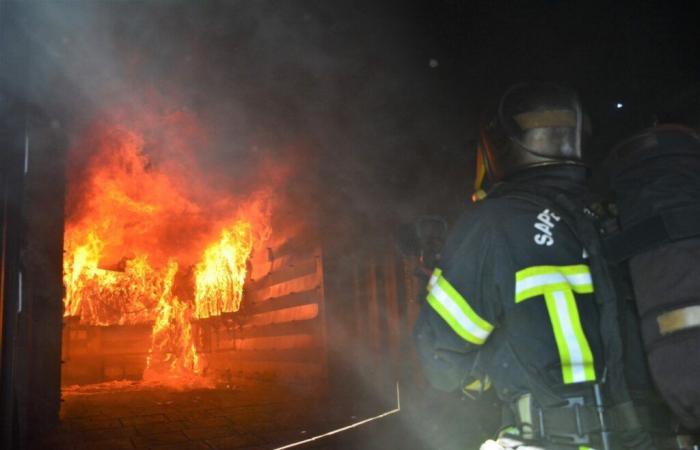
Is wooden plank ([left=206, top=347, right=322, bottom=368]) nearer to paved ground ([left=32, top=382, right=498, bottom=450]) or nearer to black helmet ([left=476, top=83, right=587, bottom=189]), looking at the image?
paved ground ([left=32, top=382, right=498, bottom=450])

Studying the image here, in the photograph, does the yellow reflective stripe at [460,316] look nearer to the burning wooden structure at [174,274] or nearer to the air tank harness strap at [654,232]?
the air tank harness strap at [654,232]

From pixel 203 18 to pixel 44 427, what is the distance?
168 inches

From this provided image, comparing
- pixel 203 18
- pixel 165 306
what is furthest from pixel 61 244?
pixel 165 306

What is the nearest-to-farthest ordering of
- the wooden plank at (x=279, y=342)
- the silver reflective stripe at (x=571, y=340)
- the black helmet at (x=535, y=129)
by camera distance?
the silver reflective stripe at (x=571, y=340)
the black helmet at (x=535, y=129)
the wooden plank at (x=279, y=342)

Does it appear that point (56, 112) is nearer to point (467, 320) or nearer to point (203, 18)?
point (203, 18)

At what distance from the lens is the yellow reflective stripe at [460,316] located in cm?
181

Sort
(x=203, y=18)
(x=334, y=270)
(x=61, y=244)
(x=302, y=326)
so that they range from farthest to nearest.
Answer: (x=302, y=326), (x=334, y=270), (x=203, y=18), (x=61, y=244)

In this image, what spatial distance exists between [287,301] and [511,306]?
6641 mm

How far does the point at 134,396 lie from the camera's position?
7.59 meters

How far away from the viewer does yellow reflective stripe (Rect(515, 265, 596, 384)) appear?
165cm

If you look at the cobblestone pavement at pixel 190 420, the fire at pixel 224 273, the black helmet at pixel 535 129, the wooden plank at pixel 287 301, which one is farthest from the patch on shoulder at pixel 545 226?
the fire at pixel 224 273

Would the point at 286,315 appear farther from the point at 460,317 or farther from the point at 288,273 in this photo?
the point at 460,317

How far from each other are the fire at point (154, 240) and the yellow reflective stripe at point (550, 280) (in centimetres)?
572

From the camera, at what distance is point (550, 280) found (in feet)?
5.68
